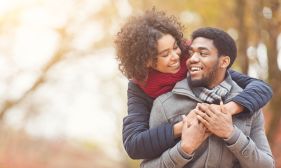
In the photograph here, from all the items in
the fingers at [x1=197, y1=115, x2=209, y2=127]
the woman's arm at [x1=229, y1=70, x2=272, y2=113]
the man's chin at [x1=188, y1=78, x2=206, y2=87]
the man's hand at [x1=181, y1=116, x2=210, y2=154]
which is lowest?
the man's hand at [x1=181, y1=116, x2=210, y2=154]

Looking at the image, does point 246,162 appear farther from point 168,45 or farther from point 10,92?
point 10,92

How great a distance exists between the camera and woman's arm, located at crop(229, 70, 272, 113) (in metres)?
2.28

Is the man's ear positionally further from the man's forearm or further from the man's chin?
the man's forearm

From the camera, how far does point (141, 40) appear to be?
238 cm

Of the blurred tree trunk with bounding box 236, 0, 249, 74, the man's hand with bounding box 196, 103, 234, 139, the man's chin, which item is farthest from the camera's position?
the blurred tree trunk with bounding box 236, 0, 249, 74

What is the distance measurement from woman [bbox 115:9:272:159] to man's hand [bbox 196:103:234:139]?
73mm

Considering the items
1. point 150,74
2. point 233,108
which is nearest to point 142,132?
point 150,74

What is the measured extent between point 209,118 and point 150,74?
0.35 meters

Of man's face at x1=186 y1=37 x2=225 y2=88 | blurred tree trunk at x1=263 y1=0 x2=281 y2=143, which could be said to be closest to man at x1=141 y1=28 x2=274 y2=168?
man's face at x1=186 y1=37 x2=225 y2=88

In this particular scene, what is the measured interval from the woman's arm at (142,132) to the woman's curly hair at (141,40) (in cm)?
9

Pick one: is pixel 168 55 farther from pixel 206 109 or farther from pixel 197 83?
pixel 206 109

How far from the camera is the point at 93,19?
918 centimetres

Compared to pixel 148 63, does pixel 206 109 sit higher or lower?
lower

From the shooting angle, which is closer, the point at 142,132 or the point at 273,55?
the point at 142,132
